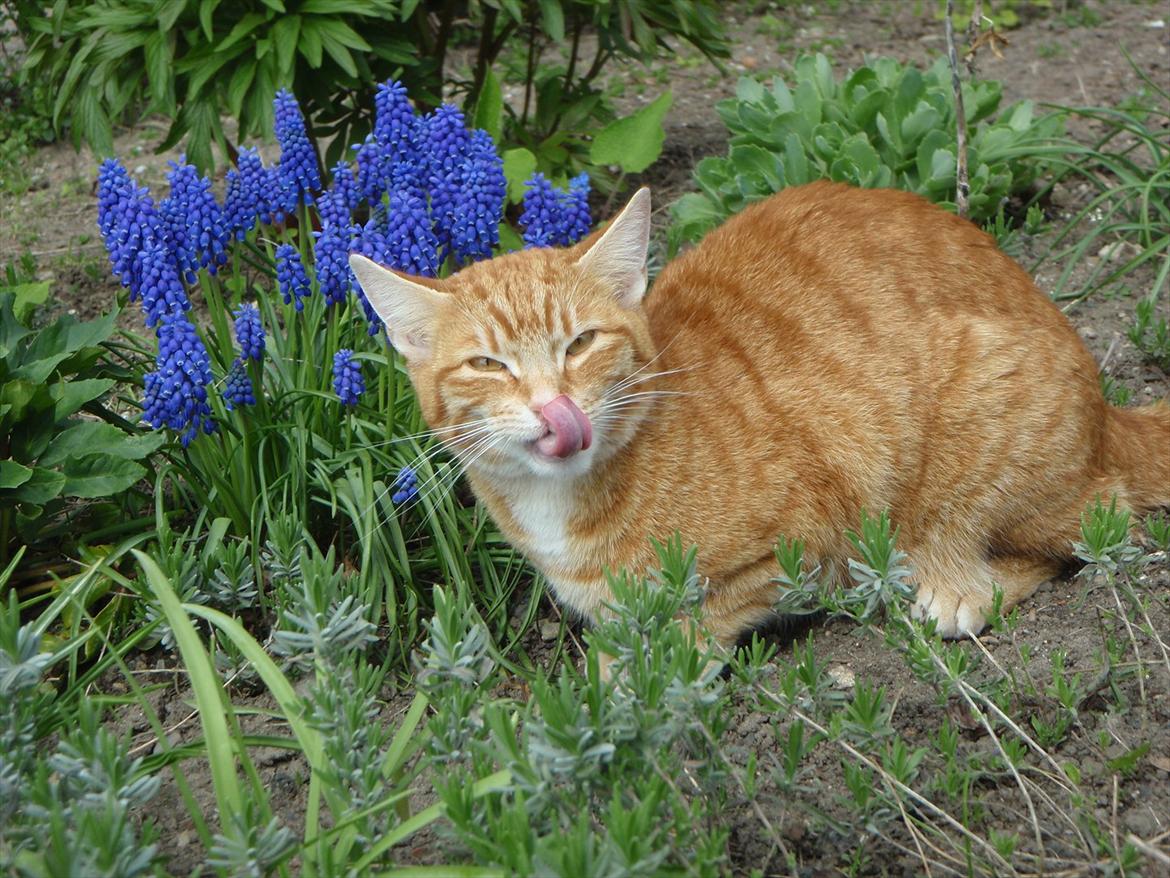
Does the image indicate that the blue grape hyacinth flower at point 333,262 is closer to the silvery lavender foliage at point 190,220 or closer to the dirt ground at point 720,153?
the silvery lavender foliage at point 190,220

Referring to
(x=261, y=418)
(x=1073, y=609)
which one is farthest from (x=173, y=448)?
(x=1073, y=609)

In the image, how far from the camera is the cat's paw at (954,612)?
3875 mm

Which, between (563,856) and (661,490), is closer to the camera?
(563,856)

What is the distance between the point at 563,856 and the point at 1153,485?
8.90 feet

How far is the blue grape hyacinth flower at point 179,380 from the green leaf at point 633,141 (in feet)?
8.32

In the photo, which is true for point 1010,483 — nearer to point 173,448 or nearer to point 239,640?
point 239,640

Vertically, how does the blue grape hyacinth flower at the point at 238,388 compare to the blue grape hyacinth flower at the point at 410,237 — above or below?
below

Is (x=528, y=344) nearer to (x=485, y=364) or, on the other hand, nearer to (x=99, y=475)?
(x=485, y=364)

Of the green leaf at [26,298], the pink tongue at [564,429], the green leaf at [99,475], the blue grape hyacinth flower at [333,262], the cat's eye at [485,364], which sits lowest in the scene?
the green leaf at [99,475]

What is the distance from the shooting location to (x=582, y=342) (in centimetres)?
355

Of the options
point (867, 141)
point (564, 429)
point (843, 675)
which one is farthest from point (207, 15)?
point (843, 675)

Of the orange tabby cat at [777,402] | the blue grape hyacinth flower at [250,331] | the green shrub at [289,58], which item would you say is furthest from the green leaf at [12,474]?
the green shrub at [289,58]

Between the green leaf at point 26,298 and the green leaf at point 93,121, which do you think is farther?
the green leaf at point 93,121

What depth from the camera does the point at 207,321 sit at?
5.62 metres
